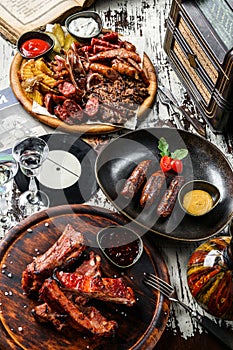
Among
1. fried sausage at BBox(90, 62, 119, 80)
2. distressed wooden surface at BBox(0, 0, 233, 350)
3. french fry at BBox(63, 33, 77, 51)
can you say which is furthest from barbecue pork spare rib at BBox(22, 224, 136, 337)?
french fry at BBox(63, 33, 77, 51)

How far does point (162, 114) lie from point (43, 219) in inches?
33.8

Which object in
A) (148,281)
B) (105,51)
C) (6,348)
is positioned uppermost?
(105,51)

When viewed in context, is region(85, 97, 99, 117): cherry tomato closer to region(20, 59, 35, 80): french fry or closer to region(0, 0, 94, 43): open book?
region(20, 59, 35, 80): french fry

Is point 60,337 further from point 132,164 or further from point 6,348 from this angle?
point 132,164

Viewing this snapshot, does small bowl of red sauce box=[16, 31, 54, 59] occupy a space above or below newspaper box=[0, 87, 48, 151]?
above

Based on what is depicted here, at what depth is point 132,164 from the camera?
8.58ft

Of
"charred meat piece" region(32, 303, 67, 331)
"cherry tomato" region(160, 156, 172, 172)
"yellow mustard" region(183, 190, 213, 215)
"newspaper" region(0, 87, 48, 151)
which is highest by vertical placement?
"newspaper" region(0, 87, 48, 151)

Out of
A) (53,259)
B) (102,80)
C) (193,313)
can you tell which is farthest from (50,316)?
(102,80)

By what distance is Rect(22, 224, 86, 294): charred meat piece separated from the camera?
2.16 m

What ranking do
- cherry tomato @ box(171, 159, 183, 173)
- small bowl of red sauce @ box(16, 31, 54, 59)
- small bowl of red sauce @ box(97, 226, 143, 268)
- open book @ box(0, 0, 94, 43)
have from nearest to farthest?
1. small bowl of red sauce @ box(97, 226, 143, 268)
2. cherry tomato @ box(171, 159, 183, 173)
3. small bowl of red sauce @ box(16, 31, 54, 59)
4. open book @ box(0, 0, 94, 43)

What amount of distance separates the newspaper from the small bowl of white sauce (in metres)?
0.48

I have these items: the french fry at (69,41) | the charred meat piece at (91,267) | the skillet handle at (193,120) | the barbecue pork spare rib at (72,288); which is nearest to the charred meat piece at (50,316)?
the barbecue pork spare rib at (72,288)

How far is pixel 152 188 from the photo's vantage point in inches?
97.3

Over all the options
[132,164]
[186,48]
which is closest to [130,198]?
[132,164]
